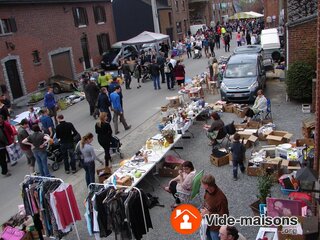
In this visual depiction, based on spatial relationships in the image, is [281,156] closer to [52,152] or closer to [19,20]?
[52,152]

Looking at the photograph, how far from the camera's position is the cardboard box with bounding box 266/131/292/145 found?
36.6ft

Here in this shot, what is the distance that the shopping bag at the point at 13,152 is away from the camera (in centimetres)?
1248

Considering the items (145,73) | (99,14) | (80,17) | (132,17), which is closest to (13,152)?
(145,73)

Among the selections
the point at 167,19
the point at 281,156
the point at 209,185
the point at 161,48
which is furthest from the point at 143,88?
the point at 167,19

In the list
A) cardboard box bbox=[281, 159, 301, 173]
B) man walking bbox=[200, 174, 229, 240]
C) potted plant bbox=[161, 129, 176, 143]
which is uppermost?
man walking bbox=[200, 174, 229, 240]

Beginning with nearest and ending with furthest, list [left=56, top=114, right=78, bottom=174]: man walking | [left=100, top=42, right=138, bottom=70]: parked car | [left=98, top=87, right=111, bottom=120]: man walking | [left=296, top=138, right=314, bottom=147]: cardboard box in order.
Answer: [left=296, top=138, right=314, bottom=147]: cardboard box < [left=56, top=114, right=78, bottom=174]: man walking < [left=98, top=87, right=111, bottom=120]: man walking < [left=100, top=42, right=138, bottom=70]: parked car

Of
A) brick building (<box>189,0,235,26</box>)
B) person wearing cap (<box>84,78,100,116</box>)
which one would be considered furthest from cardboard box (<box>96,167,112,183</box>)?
brick building (<box>189,0,235,26</box>)

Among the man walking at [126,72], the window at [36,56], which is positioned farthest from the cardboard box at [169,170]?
the window at [36,56]

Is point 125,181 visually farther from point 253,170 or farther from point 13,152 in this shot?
point 13,152

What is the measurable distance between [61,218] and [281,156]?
237 inches

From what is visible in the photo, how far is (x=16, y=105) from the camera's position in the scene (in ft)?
71.7

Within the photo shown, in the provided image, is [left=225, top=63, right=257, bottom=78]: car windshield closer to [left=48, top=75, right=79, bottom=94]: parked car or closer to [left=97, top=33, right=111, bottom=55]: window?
[left=48, top=75, right=79, bottom=94]: parked car

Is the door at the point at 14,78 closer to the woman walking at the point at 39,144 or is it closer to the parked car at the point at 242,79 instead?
the woman walking at the point at 39,144

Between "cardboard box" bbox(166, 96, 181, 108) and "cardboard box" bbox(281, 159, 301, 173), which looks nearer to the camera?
"cardboard box" bbox(281, 159, 301, 173)
